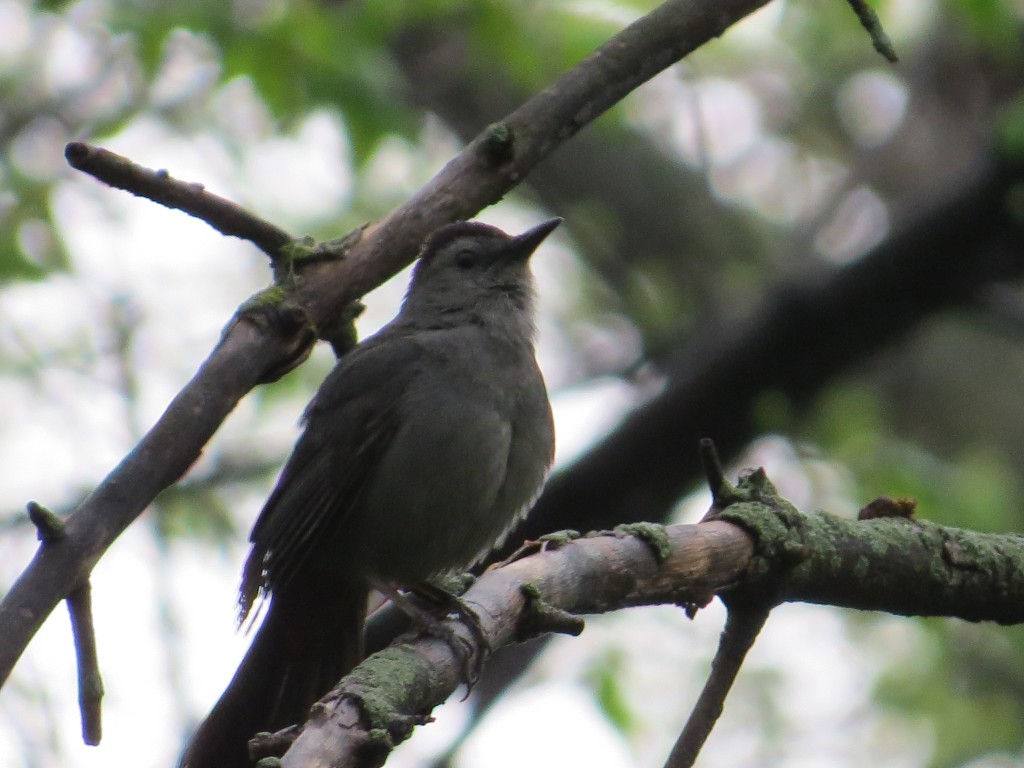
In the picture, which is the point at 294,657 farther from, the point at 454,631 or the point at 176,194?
the point at 176,194

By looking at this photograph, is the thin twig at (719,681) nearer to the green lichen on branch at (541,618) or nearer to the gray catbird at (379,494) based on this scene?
the green lichen on branch at (541,618)

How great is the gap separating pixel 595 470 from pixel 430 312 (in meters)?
1.21

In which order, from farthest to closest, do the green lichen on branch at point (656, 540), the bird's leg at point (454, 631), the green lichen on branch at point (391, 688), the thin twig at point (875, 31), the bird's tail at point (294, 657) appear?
the bird's tail at point (294, 657)
the thin twig at point (875, 31)
the green lichen on branch at point (656, 540)
the bird's leg at point (454, 631)
the green lichen on branch at point (391, 688)

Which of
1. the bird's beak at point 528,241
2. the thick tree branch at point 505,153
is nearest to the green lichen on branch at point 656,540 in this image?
the thick tree branch at point 505,153

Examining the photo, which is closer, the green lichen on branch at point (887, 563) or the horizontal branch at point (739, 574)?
the horizontal branch at point (739, 574)

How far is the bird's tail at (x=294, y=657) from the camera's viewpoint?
420 cm

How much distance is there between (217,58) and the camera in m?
6.39

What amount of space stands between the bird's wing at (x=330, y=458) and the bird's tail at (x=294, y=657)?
205mm

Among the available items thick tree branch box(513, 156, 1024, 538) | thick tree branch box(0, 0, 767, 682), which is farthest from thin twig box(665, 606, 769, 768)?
thick tree branch box(513, 156, 1024, 538)

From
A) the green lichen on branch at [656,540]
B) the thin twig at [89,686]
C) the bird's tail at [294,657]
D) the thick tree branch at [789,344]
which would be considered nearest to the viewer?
the thin twig at [89,686]

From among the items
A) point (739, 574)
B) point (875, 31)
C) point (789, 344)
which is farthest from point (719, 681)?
point (789, 344)

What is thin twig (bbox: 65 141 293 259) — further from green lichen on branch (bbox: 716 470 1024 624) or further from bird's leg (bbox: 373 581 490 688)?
green lichen on branch (bbox: 716 470 1024 624)

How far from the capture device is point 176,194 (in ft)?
10.5

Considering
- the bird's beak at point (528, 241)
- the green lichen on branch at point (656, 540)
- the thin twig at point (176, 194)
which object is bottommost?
the green lichen on branch at point (656, 540)
